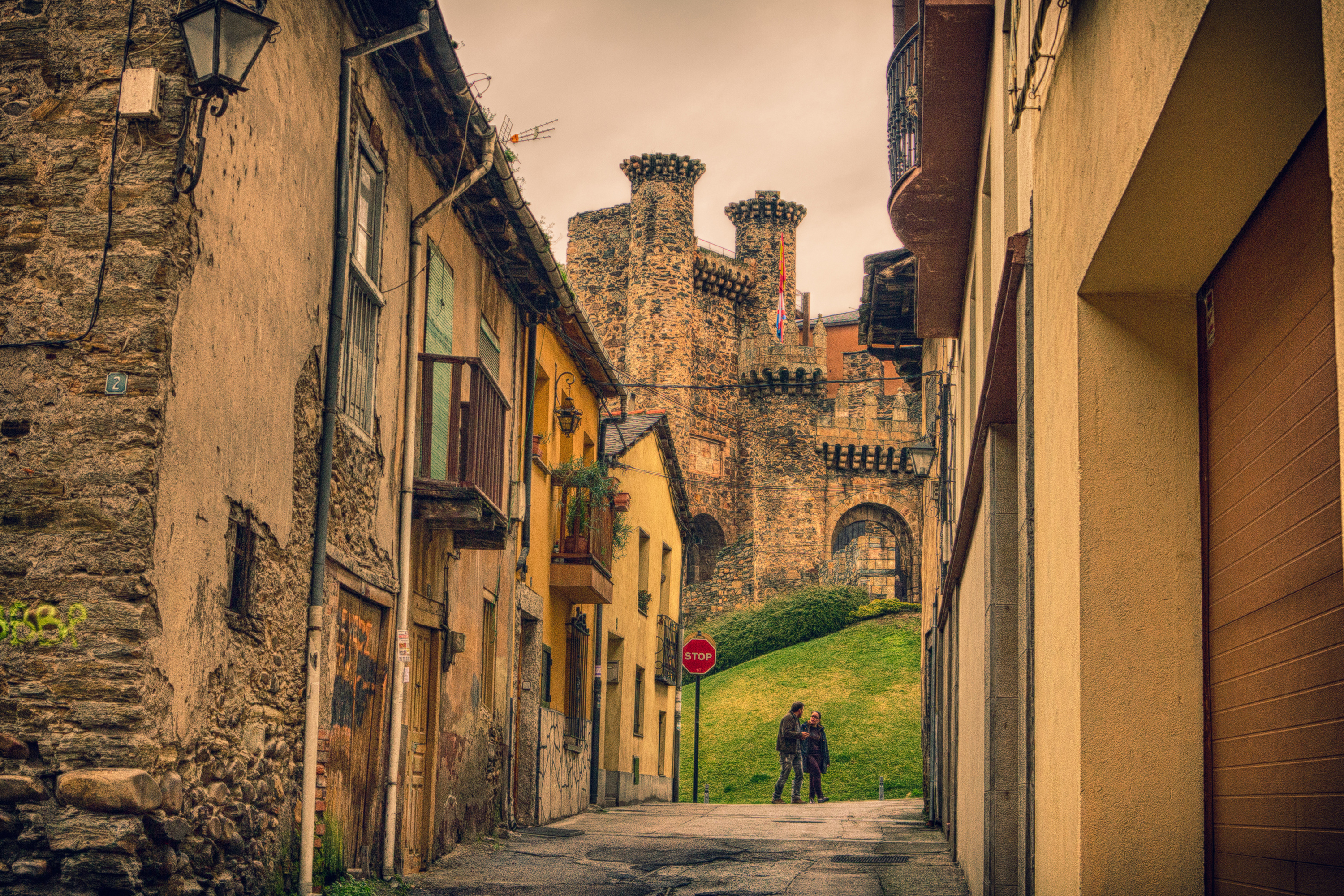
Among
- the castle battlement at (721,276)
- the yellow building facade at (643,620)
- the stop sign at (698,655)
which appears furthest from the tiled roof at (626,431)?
the castle battlement at (721,276)

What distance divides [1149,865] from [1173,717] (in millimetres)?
380

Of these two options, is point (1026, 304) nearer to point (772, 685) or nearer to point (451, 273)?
point (451, 273)

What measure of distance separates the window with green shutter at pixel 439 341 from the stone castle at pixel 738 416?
1515 inches

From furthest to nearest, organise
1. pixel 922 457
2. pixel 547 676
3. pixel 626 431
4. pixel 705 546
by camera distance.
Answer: pixel 705 546 → pixel 626 431 → pixel 922 457 → pixel 547 676

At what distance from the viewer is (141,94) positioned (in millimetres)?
5684

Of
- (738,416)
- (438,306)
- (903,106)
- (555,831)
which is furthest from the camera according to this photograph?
(738,416)

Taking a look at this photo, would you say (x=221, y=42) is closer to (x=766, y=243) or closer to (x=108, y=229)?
(x=108, y=229)

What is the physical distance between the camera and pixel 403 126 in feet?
31.7

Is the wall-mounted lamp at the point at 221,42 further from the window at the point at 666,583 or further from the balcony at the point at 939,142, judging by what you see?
the window at the point at 666,583

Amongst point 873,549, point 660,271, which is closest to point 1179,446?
point 873,549

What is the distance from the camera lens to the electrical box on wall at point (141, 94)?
567 cm

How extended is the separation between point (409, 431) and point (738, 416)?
147 ft

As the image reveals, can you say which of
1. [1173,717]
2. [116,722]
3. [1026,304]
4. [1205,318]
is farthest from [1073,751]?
[116,722]

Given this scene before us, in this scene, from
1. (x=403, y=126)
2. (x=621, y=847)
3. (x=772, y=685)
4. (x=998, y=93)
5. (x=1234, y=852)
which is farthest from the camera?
(x=772, y=685)
